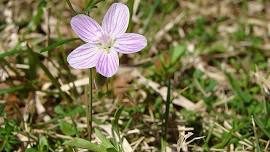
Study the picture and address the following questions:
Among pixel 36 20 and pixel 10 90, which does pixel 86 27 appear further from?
pixel 36 20

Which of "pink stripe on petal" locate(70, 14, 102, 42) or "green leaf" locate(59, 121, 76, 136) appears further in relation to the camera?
"green leaf" locate(59, 121, 76, 136)

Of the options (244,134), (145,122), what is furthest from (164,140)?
(244,134)

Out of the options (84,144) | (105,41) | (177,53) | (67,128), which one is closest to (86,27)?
(105,41)

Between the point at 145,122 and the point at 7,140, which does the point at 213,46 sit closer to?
the point at 145,122

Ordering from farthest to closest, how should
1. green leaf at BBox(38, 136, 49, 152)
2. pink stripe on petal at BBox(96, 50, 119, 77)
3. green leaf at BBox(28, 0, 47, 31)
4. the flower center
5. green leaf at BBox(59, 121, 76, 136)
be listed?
1. green leaf at BBox(28, 0, 47, 31)
2. green leaf at BBox(59, 121, 76, 136)
3. green leaf at BBox(38, 136, 49, 152)
4. the flower center
5. pink stripe on petal at BBox(96, 50, 119, 77)

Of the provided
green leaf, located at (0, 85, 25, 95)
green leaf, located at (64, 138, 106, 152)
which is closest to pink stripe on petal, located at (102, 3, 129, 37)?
green leaf, located at (64, 138, 106, 152)

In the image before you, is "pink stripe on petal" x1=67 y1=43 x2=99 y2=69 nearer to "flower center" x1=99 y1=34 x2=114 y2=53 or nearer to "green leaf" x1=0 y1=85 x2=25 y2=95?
"flower center" x1=99 y1=34 x2=114 y2=53
